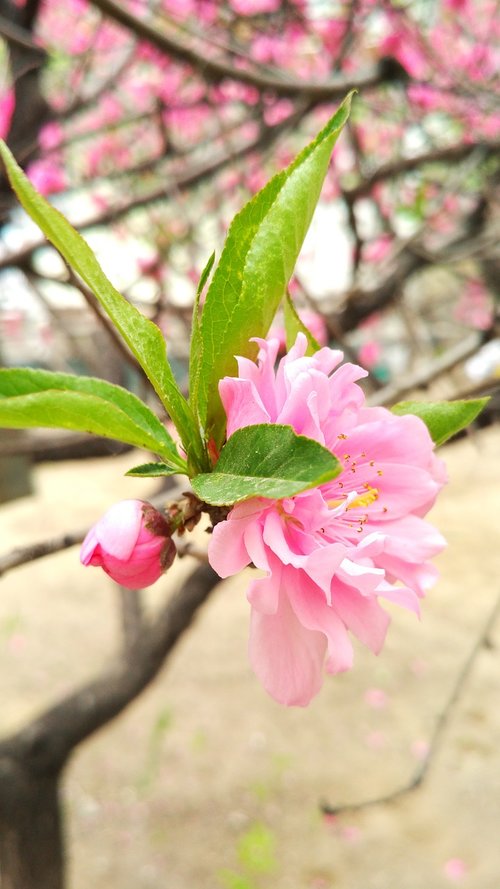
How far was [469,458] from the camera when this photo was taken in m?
6.57

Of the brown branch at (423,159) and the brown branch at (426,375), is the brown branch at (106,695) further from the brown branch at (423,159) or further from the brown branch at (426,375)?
the brown branch at (423,159)

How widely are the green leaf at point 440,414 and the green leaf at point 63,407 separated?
6.8 inches

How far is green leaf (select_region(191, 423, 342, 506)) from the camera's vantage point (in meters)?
0.34

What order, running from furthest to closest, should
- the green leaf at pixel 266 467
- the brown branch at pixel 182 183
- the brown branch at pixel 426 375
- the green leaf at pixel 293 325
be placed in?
the brown branch at pixel 182 183 < the brown branch at pixel 426 375 < the green leaf at pixel 293 325 < the green leaf at pixel 266 467

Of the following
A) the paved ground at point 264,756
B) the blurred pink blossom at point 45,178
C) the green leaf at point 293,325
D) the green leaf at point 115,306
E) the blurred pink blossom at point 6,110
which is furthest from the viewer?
the paved ground at point 264,756

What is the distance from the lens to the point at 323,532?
1.68 ft

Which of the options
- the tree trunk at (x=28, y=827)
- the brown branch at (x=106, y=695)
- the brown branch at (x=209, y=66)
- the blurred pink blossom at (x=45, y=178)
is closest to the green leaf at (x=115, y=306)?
the brown branch at (x=209, y=66)

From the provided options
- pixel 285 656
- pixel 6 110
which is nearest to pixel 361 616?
pixel 285 656

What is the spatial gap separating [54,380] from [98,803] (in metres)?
3.17

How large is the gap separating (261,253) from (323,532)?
19 cm

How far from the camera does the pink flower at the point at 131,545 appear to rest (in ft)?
1.53

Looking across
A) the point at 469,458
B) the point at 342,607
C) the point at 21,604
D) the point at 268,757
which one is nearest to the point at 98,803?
the point at 268,757

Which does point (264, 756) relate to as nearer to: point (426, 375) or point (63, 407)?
point (426, 375)

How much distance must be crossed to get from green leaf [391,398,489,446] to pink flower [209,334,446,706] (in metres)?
0.04
